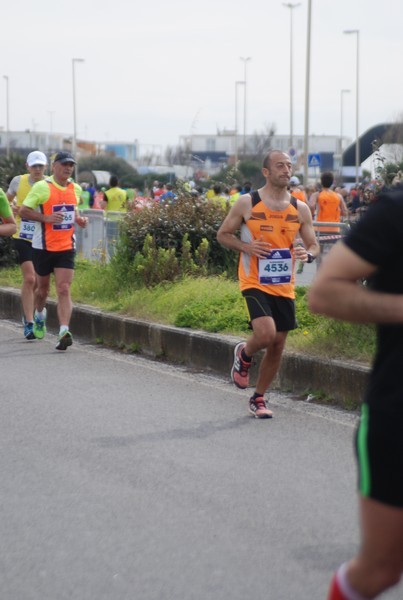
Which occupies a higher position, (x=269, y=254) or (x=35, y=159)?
(x=35, y=159)

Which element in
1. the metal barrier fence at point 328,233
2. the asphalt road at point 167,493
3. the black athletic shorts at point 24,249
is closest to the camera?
the asphalt road at point 167,493

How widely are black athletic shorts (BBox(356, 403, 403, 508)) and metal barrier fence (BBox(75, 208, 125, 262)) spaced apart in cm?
1456

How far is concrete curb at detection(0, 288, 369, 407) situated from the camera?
31.3 ft

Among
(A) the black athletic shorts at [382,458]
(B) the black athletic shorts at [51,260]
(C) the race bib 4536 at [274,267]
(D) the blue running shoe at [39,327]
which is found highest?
(A) the black athletic shorts at [382,458]

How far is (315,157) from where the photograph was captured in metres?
44.8

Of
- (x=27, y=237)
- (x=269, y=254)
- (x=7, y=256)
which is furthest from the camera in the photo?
(x=7, y=256)

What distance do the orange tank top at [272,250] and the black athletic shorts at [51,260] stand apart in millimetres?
4344

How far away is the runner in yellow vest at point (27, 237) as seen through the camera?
13.9 metres

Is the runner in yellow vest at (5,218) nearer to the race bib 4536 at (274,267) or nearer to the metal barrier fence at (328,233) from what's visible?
the race bib 4536 at (274,267)

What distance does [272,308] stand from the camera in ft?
29.5

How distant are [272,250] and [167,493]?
277 cm

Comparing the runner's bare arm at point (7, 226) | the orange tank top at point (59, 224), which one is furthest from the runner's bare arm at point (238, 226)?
the orange tank top at point (59, 224)

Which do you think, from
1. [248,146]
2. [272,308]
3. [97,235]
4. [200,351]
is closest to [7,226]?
[200,351]

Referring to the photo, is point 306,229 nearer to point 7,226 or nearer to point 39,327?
point 7,226
